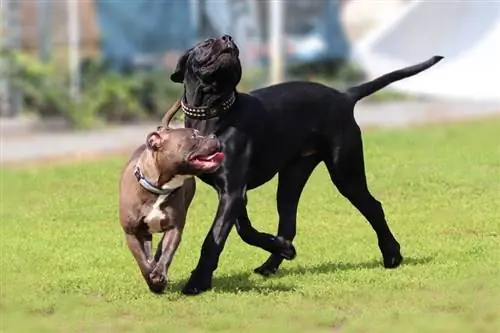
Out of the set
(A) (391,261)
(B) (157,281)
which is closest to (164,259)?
(B) (157,281)

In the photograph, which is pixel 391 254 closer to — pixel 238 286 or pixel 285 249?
pixel 285 249

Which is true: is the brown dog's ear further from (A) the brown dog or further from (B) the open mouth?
(B) the open mouth

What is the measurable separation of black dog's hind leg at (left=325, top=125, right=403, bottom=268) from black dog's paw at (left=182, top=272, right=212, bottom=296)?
1321 millimetres

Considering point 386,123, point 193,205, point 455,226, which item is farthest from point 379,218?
point 386,123

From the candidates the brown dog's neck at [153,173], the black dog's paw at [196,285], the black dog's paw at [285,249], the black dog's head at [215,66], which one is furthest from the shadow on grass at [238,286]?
the black dog's head at [215,66]

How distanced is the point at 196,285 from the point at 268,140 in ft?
3.43

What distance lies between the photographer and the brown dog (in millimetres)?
7418

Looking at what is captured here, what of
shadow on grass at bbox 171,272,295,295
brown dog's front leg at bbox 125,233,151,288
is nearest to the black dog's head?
brown dog's front leg at bbox 125,233,151,288

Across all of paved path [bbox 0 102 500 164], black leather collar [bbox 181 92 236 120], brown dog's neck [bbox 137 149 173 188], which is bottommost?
paved path [bbox 0 102 500 164]

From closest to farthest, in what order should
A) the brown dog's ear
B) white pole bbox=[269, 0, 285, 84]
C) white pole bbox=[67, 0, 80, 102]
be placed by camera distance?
the brown dog's ear
white pole bbox=[67, 0, 80, 102]
white pole bbox=[269, 0, 285, 84]

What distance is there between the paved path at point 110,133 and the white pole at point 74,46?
3.60 feet

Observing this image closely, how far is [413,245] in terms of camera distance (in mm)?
9453

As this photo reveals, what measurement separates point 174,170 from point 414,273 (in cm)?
185

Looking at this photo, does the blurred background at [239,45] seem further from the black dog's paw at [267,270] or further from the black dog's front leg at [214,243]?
the black dog's front leg at [214,243]
